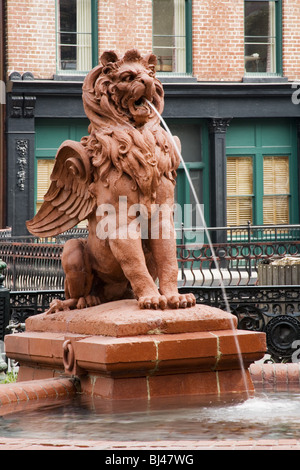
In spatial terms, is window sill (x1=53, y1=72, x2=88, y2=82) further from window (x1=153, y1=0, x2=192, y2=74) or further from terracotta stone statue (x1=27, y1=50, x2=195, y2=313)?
terracotta stone statue (x1=27, y1=50, x2=195, y2=313)

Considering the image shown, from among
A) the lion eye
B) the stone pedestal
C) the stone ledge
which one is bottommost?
the stone pedestal

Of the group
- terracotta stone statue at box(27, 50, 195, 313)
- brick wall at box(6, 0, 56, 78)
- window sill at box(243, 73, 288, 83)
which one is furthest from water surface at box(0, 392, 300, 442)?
window sill at box(243, 73, 288, 83)

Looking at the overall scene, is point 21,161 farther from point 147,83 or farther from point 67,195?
point 147,83

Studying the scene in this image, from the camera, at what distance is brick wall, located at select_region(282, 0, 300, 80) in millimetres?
24906

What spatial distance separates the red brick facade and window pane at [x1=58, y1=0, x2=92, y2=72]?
44 cm

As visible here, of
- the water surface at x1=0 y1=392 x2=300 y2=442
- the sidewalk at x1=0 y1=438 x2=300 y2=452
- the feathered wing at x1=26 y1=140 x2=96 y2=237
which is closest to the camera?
the sidewalk at x1=0 y1=438 x2=300 y2=452

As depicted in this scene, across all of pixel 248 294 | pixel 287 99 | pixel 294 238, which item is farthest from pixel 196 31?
pixel 248 294

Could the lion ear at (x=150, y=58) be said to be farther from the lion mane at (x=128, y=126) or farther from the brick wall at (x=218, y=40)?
the brick wall at (x=218, y=40)

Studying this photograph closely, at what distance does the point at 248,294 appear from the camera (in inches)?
376

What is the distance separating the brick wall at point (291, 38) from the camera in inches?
981

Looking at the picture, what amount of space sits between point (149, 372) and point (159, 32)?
1969 centimetres

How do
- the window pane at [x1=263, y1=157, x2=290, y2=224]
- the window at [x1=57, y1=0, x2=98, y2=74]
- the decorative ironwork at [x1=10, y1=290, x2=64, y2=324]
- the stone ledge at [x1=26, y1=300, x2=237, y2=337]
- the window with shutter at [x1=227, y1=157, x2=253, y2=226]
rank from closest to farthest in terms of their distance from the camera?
1. the stone ledge at [x1=26, y1=300, x2=237, y2=337]
2. the decorative ironwork at [x1=10, y1=290, x2=64, y2=324]
3. the window at [x1=57, y1=0, x2=98, y2=74]
4. the window with shutter at [x1=227, y1=157, x2=253, y2=226]
5. the window pane at [x1=263, y1=157, x2=290, y2=224]

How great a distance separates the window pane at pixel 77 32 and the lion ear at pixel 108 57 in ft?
57.9
